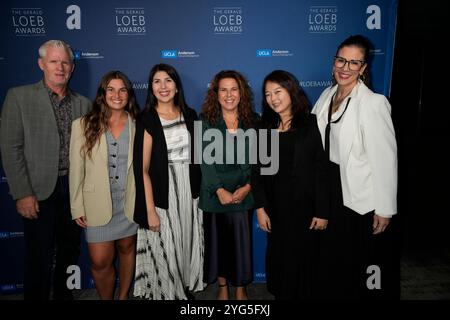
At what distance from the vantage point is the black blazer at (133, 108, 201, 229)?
202 cm

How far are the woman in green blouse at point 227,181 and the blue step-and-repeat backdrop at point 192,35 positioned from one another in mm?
679

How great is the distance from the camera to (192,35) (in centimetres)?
259

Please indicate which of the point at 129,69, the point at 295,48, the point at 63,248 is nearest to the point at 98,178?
the point at 63,248

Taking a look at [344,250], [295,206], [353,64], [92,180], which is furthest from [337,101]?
[92,180]

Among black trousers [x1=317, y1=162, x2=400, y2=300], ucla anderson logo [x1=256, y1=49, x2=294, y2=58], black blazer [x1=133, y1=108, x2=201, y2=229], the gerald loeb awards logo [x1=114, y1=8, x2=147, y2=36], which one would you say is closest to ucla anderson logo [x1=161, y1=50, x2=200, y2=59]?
the gerald loeb awards logo [x1=114, y1=8, x2=147, y2=36]

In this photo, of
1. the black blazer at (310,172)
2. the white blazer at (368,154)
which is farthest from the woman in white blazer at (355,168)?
the black blazer at (310,172)

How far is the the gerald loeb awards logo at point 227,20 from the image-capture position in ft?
8.41

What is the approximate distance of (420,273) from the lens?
3016mm

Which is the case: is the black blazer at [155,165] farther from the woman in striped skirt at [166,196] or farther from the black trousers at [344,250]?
the black trousers at [344,250]

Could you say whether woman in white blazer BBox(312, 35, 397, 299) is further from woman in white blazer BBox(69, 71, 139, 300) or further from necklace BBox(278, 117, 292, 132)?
woman in white blazer BBox(69, 71, 139, 300)

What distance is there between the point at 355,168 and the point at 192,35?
1835 millimetres

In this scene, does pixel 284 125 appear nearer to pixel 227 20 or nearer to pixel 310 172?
pixel 310 172

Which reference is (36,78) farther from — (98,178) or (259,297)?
(259,297)

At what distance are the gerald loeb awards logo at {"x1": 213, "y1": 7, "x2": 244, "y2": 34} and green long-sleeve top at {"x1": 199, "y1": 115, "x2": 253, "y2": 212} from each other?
103 centimetres
